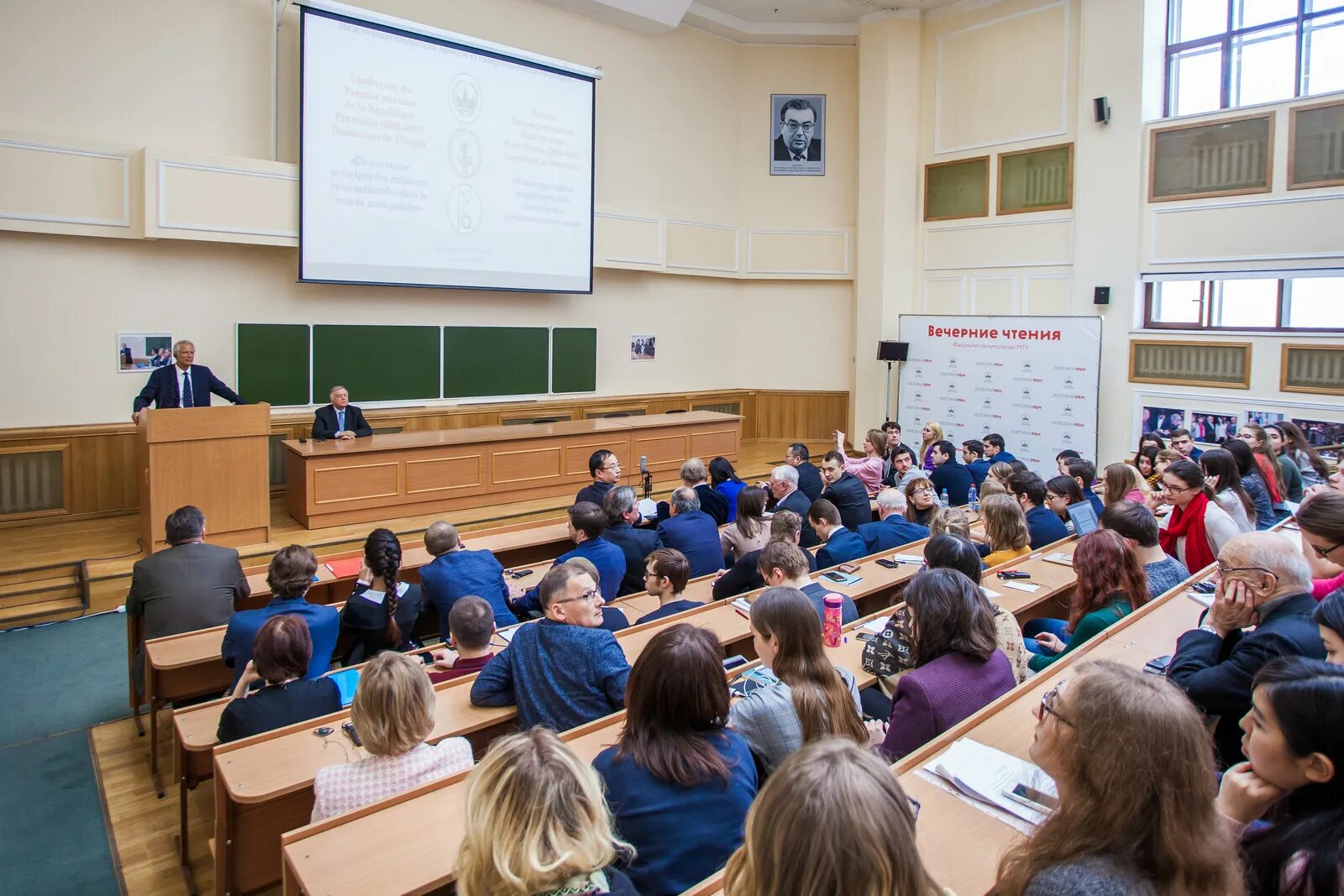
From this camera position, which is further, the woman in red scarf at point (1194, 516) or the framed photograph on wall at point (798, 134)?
the framed photograph on wall at point (798, 134)

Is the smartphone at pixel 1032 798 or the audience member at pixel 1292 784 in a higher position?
the audience member at pixel 1292 784

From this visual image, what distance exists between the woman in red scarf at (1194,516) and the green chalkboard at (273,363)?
776 cm

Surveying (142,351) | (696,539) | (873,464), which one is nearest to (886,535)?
(696,539)

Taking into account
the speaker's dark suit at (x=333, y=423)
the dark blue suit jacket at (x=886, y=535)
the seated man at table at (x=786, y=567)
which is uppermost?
the speaker's dark suit at (x=333, y=423)

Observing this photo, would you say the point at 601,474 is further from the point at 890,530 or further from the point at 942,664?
the point at 942,664

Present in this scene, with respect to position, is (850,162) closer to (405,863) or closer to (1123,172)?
(1123,172)

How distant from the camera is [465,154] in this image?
942 centimetres

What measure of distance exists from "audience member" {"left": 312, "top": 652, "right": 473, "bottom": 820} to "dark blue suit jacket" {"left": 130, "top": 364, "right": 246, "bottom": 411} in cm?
523

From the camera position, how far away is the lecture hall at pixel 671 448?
1925 millimetres

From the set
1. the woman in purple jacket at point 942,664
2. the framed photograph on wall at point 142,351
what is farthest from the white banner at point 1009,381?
the framed photograph on wall at point 142,351

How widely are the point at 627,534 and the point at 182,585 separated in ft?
7.46

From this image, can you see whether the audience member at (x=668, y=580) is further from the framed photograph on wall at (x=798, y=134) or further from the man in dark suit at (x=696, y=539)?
the framed photograph on wall at (x=798, y=134)

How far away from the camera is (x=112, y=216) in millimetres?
7496

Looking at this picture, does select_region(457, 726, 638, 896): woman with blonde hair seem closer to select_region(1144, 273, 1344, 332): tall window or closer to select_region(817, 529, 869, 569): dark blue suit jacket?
select_region(817, 529, 869, 569): dark blue suit jacket
